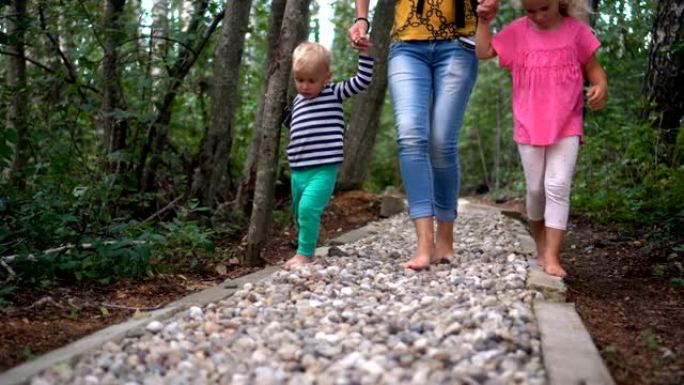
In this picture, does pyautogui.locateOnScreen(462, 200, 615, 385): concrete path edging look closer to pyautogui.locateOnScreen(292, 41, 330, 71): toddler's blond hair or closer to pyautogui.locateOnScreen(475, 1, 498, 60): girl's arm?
pyautogui.locateOnScreen(475, 1, 498, 60): girl's arm

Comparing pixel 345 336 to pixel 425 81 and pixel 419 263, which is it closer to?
pixel 419 263

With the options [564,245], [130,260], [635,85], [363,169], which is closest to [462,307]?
[130,260]

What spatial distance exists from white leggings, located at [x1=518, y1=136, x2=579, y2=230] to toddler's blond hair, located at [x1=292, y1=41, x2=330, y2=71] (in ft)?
3.70

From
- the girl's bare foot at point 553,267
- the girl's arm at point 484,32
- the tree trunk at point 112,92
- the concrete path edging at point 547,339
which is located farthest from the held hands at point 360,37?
the tree trunk at point 112,92

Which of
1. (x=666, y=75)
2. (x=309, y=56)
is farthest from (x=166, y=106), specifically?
(x=666, y=75)

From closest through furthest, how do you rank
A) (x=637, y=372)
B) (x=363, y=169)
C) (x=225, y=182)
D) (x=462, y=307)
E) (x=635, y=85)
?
(x=637, y=372), (x=462, y=307), (x=225, y=182), (x=363, y=169), (x=635, y=85)

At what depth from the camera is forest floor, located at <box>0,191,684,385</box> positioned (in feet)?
7.48

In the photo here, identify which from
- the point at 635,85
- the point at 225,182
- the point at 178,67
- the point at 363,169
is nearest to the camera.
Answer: the point at 178,67

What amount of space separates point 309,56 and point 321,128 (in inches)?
15.0

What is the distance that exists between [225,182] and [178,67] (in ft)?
4.51

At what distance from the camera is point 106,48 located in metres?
4.88

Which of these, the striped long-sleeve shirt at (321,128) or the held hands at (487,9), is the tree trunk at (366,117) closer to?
the striped long-sleeve shirt at (321,128)

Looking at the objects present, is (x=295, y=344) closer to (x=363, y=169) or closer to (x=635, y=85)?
(x=363, y=169)

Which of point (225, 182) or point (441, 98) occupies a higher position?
point (441, 98)
